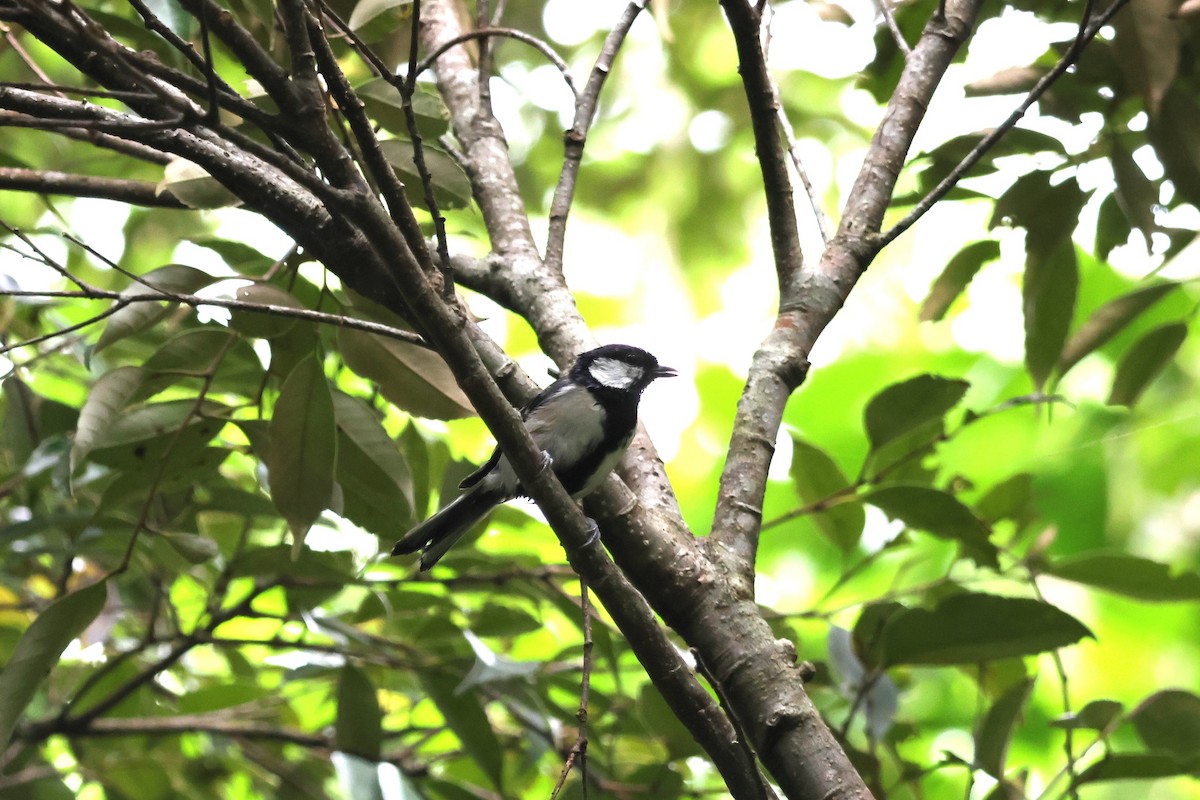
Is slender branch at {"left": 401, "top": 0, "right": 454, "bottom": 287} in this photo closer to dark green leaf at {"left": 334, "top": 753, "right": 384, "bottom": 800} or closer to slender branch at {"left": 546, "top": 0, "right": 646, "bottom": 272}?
slender branch at {"left": 546, "top": 0, "right": 646, "bottom": 272}

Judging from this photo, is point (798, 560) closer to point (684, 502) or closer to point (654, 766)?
point (684, 502)

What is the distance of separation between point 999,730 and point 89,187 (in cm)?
193

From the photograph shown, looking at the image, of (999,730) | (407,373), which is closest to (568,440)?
(407,373)

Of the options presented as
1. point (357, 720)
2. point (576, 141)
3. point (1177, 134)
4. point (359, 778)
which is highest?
point (1177, 134)

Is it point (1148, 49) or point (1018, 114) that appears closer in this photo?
point (1018, 114)

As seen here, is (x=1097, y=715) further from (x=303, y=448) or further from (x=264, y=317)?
(x=264, y=317)

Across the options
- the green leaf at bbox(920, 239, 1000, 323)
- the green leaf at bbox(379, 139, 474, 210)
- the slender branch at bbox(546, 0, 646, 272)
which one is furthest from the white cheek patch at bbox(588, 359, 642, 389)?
the green leaf at bbox(920, 239, 1000, 323)

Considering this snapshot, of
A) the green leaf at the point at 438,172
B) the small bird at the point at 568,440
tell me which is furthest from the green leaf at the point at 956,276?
the green leaf at the point at 438,172

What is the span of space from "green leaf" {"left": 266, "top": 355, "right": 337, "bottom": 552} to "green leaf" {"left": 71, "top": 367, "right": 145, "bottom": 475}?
315mm

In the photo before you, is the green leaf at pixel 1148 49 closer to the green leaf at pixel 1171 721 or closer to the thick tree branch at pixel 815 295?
the thick tree branch at pixel 815 295

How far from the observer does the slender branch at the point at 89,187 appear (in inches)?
72.5

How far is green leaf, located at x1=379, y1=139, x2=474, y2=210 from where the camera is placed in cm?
185

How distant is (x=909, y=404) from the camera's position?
2.06 m

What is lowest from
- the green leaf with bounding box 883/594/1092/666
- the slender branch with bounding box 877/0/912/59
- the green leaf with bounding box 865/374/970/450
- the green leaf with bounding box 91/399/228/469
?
the green leaf with bounding box 883/594/1092/666
